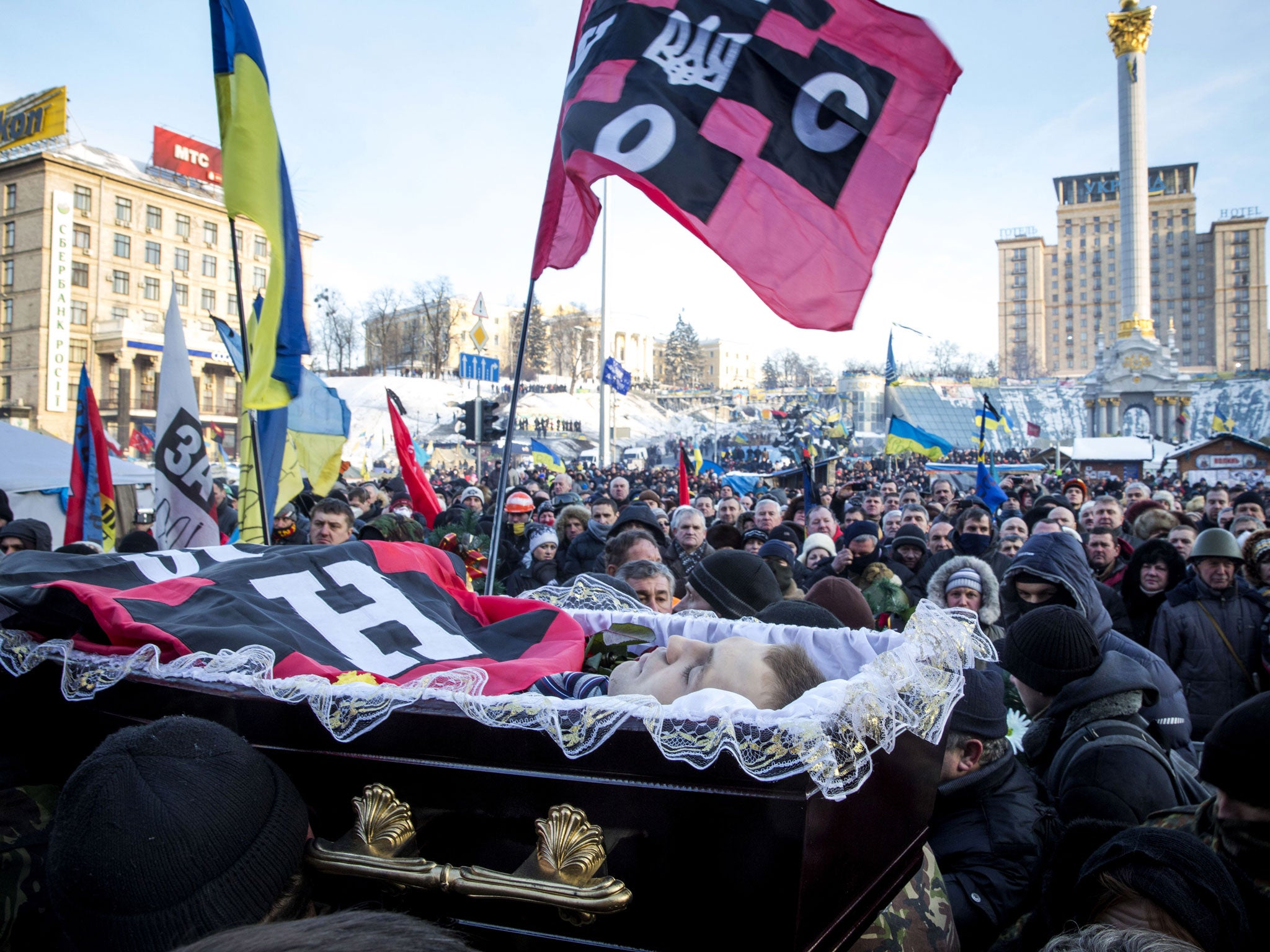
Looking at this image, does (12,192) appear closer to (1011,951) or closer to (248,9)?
(248,9)

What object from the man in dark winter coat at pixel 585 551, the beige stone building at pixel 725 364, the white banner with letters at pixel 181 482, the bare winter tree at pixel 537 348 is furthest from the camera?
the beige stone building at pixel 725 364

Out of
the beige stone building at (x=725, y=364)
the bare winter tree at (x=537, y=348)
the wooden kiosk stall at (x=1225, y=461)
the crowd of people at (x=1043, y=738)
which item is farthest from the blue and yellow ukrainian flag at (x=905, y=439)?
the beige stone building at (x=725, y=364)

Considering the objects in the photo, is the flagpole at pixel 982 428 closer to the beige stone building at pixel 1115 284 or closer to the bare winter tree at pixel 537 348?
the bare winter tree at pixel 537 348

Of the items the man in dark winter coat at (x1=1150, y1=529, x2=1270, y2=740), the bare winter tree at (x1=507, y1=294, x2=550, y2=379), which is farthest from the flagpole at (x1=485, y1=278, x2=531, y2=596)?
the bare winter tree at (x1=507, y1=294, x2=550, y2=379)

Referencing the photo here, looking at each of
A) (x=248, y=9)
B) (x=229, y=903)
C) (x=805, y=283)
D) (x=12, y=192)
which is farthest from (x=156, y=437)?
(x=12, y=192)

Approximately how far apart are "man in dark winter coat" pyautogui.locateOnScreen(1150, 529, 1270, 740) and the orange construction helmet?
17.0ft

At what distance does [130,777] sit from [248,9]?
4208 mm

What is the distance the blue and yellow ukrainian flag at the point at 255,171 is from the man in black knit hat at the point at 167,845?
2.98 meters

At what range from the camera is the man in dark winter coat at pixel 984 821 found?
2074 millimetres

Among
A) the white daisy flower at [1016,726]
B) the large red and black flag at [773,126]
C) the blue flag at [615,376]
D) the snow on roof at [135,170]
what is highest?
the snow on roof at [135,170]

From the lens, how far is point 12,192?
48875mm

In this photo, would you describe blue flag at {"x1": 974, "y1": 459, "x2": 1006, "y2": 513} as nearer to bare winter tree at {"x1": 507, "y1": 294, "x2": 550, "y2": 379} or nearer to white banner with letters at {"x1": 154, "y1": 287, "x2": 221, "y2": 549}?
white banner with letters at {"x1": 154, "y1": 287, "x2": 221, "y2": 549}

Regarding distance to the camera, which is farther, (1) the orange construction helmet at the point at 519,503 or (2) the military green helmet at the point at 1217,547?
(1) the orange construction helmet at the point at 519,503

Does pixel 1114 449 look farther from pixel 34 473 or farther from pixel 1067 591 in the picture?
pixel 34 473
